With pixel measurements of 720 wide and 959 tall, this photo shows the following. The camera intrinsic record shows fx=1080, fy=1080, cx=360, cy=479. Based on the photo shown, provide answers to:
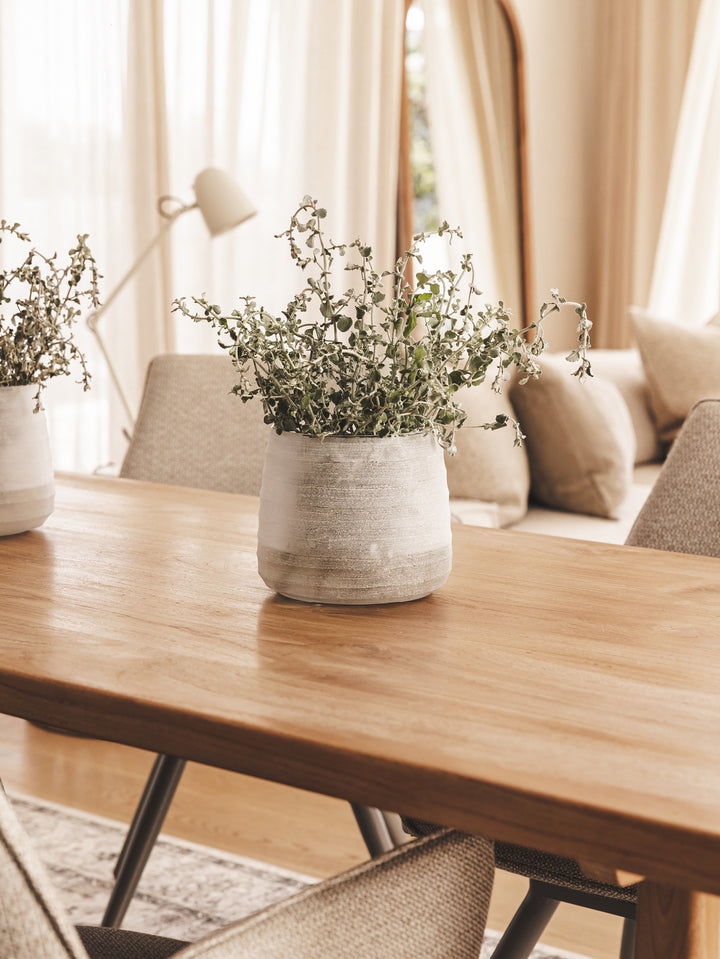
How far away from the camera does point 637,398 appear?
11.9 feet

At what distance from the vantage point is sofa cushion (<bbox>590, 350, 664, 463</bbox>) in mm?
3551

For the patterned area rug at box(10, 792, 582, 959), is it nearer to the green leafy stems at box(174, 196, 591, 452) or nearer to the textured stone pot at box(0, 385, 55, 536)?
the textured stone pot at box(0, 385, 55, 536)

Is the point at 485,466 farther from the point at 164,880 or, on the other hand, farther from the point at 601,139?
the point at 601,139

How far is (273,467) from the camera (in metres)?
0.98

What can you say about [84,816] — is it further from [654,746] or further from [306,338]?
[654,746]

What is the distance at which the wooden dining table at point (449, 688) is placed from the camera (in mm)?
631

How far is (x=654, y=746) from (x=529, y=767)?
0.09 metres

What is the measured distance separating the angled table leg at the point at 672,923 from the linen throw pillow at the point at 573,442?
2.08 metres

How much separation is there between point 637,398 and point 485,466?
3.79 ft

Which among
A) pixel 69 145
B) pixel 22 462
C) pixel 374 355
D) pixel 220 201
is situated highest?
pixel 69 145

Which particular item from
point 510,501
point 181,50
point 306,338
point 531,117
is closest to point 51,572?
point 306,338

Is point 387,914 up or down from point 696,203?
down

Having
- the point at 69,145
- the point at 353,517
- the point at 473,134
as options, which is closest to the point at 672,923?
the point at 353,517

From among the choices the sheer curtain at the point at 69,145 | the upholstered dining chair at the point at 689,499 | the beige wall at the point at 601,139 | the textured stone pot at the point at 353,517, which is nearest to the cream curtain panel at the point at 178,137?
the sheer curtain at the point at 69,145
